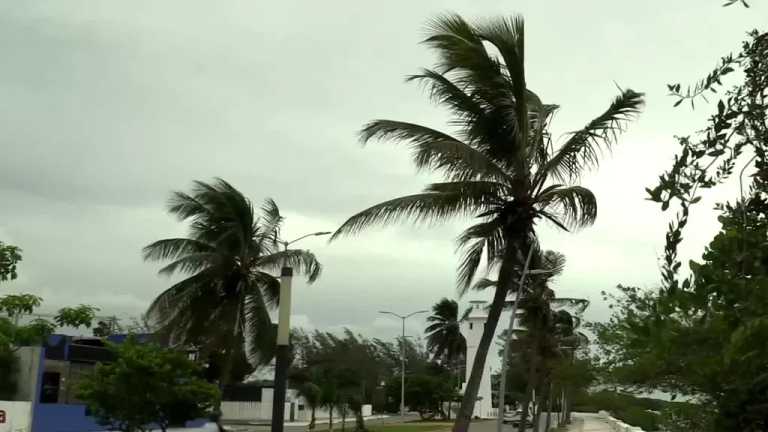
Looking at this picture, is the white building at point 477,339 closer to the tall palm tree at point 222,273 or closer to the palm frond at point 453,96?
the tall palm tree at point 222,273

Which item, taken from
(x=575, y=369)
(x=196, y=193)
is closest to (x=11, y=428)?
(x=196, y=193)

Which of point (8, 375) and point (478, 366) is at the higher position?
point (478, 366)

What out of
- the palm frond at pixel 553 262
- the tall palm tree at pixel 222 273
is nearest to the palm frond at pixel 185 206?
the tall palm tree at pixel 222 273

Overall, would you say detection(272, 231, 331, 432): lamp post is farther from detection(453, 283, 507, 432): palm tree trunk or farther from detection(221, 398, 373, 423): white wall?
detection(221, 398, 373, 423): white wall

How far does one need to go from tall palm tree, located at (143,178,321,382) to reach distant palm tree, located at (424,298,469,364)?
61.6 metres

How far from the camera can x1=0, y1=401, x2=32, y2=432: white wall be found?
2830cm

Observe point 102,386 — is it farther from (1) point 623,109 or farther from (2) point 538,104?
(1) point 623,109

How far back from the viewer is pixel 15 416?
29.0 metres

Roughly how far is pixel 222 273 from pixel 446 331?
64.2 m

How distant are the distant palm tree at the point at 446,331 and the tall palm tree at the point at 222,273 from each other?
61.6 metres

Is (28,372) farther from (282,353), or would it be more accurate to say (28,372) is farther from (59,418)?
(282,353)

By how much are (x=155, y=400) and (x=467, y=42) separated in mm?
13210

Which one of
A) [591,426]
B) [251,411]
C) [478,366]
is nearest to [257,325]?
[478,366]

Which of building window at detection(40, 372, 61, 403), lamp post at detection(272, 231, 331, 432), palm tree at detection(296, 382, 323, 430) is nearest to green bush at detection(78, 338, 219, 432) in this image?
lamp post at detection(272, 231, 331, 432)
